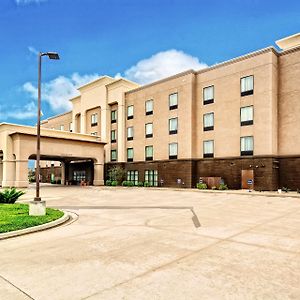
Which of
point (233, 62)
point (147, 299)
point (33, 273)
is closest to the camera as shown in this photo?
point (147, 299)

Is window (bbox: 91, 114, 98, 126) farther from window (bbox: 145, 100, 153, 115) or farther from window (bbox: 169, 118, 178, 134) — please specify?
window (bbox: 169, 118, 178, 134)

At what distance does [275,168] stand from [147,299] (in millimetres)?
30110

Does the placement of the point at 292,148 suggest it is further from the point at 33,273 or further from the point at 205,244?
the point at 33,273

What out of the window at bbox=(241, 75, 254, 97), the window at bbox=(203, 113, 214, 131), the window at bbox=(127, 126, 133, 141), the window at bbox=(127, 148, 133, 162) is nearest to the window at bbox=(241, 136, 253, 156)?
the window at bbox=(203, 113, 214, 131)

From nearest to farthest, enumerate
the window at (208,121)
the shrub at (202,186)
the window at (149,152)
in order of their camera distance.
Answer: the shrub at (202,186)
the window at (208,121)
the window at (149,152)

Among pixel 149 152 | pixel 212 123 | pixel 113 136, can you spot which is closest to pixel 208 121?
pixel 212 123

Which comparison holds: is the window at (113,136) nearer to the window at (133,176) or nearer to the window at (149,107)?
the window at (133,176)

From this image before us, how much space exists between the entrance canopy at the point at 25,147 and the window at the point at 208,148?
18994mm

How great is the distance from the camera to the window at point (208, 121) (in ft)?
121

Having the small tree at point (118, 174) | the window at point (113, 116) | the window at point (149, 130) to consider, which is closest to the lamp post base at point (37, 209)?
the window at point (149, 130)

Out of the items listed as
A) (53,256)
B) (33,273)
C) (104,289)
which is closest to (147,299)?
(104,289)

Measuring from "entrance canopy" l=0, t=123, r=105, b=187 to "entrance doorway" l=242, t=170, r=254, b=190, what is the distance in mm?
24741

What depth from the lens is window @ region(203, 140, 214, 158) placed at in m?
36.7

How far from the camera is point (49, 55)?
14.0 meters
